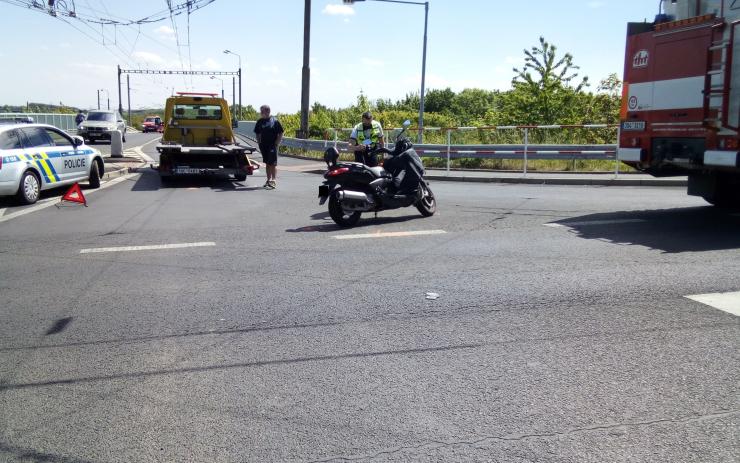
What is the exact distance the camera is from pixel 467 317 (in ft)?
17.5

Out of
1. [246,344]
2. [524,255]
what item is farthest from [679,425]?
[524,255]

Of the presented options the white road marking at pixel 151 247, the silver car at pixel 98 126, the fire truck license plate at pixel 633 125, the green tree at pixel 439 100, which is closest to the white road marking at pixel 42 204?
the white road marking at pixel 151 247

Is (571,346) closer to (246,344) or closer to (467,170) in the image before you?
(246,344)

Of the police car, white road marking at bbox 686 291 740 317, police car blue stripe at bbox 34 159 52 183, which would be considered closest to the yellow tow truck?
the police car

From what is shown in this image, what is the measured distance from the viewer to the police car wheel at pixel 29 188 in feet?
41.0

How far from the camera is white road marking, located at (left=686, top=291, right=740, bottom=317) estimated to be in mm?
5445

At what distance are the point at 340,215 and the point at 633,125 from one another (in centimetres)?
495

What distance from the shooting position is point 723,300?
571 cm

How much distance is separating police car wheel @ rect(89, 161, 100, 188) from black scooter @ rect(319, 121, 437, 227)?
779 centimetres

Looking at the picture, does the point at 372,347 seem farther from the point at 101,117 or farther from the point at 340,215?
the point at 101,117

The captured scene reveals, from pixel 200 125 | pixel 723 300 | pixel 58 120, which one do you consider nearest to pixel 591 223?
pixel 723 300

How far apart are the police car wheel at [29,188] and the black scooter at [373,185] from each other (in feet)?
20.7

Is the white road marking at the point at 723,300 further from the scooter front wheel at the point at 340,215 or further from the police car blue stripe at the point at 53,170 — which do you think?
the police car blue stripe at the point at 53,170

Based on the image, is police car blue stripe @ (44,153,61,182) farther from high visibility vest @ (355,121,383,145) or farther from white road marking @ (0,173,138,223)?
high visibility vest @ (355,121,383,145)
